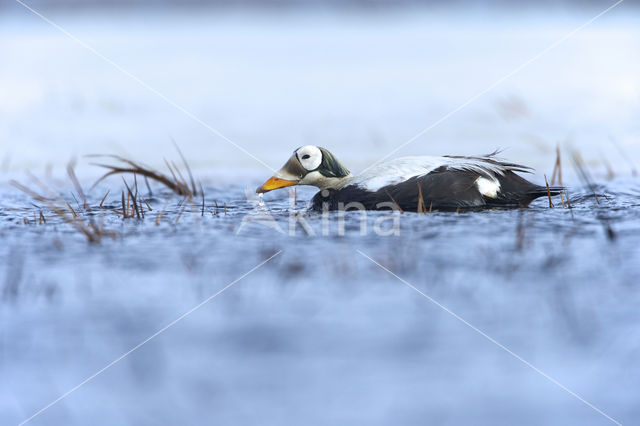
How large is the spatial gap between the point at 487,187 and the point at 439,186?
1.24 ft

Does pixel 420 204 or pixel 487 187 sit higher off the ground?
pixel 487 187

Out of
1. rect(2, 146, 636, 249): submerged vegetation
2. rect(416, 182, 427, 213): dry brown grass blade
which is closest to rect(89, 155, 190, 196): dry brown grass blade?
rect(2, 146, 636, 249): submerged vegetation

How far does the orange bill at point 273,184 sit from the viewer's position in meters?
5.21

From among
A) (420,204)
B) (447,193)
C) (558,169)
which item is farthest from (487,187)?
(558,169)

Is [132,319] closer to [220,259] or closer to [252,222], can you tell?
[220,259]

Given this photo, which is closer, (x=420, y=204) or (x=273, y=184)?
(x=420, y=204)

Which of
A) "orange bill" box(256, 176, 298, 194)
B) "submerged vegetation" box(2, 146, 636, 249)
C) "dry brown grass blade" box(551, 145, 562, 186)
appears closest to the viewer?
"submerged vegetation" box(2, 146, 636, 249)

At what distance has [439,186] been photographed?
15.5 ft

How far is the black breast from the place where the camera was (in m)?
4.71

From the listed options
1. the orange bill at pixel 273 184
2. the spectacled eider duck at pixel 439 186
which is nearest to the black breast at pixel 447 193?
the spectacled eider duck at pixel 439 186

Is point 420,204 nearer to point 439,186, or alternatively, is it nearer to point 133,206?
point 439,186

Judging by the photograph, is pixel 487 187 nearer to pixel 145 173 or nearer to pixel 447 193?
pixel 447 193

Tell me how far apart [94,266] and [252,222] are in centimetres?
141

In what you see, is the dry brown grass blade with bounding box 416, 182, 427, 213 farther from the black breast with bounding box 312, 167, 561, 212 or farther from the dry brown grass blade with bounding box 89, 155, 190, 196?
the dry brown grass blade with bounding box 89, 155, 190, 196
